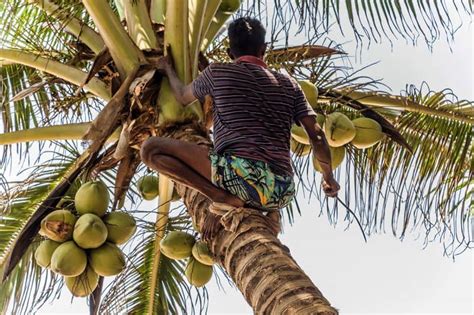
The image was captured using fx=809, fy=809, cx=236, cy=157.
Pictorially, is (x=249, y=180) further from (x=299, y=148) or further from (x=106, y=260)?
(x=299, y=148)

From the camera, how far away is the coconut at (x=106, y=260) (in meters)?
3.40

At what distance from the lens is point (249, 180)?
2924mm

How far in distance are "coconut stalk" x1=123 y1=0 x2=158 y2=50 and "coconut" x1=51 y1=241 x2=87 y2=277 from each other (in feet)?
3.55

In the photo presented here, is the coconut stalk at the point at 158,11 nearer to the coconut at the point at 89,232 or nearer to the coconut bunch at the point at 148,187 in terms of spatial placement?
the coconut bunch at the point at 148,187

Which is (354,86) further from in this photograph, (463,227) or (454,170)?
(463,227)

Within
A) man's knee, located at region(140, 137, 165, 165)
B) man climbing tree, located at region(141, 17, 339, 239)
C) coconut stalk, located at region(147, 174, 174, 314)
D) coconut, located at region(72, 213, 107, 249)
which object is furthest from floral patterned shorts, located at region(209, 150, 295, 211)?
coconut stalk, located at region(147, 174, 174, 314)

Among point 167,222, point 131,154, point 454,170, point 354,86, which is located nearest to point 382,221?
point 454,170

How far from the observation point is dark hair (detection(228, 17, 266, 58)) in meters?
3.25

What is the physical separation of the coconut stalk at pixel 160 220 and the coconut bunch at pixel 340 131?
2.41 feet

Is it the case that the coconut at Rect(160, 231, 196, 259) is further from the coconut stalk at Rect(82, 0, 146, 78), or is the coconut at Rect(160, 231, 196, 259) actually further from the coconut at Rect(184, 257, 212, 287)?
the coconut stalk at Rect(82, 0, 146, 78)

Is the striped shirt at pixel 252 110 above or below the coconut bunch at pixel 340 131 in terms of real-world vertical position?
below

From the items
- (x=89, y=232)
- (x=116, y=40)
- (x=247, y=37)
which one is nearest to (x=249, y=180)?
(x=247, y=37)

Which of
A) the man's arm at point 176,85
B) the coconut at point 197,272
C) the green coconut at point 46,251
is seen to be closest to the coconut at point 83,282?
the green coconut at point 46,251

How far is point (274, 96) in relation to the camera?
309cm
